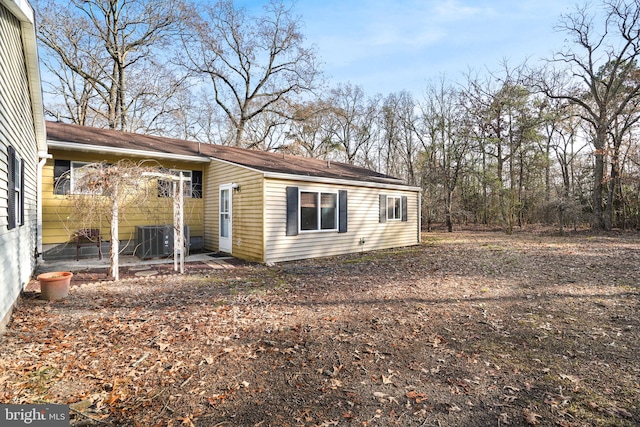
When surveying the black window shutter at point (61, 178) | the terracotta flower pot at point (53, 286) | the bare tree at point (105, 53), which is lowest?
the terracotta flower pot at point (53, 286)

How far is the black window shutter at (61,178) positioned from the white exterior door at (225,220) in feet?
13.1

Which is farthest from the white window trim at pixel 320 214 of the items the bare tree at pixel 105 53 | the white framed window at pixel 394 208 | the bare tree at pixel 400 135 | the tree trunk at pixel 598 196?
the tree trunk at pixel 598 196

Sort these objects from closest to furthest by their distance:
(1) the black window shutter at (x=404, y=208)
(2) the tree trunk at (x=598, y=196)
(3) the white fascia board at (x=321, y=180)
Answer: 1. (3) the white fascia board at (x=321, y=180)
2. (1) the black window shutter at (x=404, y=208)
3. (2) the tree trunk at (x=598, y=196)

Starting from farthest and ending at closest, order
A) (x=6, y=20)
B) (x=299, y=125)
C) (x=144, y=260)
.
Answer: (x=299, y=125), (x=144, y=260), (x=6, y=20)

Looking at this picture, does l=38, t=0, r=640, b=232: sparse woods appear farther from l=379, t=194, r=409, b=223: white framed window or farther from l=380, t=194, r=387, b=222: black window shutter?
l=380, t=194, r=387, b=222: black window shutter

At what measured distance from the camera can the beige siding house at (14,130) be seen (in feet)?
12.2

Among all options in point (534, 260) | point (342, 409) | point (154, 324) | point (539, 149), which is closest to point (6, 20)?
point (154, 324)

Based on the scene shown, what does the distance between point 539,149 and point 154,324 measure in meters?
22.5

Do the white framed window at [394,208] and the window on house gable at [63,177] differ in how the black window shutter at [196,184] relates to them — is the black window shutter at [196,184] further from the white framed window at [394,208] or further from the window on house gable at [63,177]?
the white framed window at [394,208]

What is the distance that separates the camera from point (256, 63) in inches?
822

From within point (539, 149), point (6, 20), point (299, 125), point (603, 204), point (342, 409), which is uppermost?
point (299, 125)

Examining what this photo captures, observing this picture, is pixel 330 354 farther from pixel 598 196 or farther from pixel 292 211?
pixel 598 196

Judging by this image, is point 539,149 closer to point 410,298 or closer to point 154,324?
point 410,298

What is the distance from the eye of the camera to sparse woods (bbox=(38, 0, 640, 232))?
16500mm
